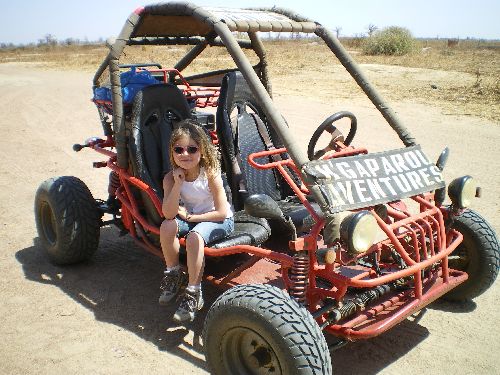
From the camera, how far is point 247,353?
2766 millimetres

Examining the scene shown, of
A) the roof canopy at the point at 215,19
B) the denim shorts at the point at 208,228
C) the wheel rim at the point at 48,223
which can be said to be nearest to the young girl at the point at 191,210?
the denim shorts at the point at 208,228

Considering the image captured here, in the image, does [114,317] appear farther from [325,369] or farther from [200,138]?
[325,369]

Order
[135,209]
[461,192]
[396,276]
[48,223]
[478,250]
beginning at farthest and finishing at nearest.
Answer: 1. [48,223]
2. [135,209]
3. [478,250]
4. [461,192]
5. [396,276]

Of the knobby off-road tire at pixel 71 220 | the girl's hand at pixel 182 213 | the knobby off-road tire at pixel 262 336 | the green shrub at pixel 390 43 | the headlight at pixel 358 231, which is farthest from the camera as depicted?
the green shrub at pixel 390 43

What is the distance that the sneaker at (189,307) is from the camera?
10.5ft

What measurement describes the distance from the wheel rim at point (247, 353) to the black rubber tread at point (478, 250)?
1.69 m

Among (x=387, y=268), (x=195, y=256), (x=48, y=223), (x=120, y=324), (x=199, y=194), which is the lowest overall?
(x=120, y=324)

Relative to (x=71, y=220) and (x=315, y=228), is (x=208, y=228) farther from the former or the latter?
(x=71, y=220)

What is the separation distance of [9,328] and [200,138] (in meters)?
1.78

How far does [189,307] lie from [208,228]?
51 cm

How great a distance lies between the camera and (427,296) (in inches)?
114

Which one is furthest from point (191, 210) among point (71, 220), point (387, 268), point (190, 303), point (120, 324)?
point (387, 268)

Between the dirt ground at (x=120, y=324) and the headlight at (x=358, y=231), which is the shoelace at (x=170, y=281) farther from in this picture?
the headlight at (x=358, y=231)

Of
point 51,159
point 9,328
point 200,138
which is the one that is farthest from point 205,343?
point 51,159
